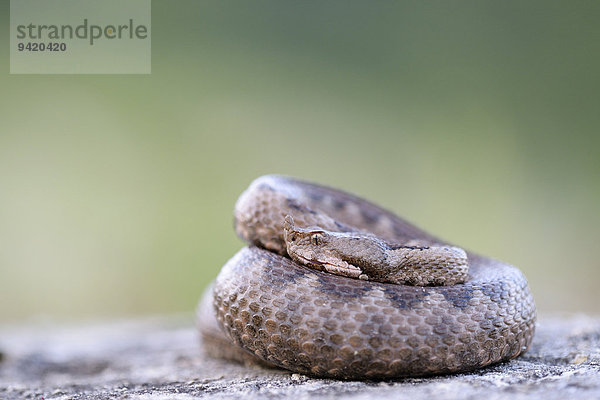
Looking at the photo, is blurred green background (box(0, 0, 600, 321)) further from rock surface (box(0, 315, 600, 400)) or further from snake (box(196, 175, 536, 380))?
snake (box(196, 175, 536, 380))

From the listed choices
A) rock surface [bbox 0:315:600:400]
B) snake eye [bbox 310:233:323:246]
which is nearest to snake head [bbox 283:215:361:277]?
snake eye [bbox 310:233:323:246]

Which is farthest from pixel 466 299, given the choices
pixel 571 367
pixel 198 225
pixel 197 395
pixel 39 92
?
pixel 39 92

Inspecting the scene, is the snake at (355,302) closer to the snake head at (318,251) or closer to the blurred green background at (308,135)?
the snake head at (318,251)

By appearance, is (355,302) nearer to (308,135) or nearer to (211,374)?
(211,374)

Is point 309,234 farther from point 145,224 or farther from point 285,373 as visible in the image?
point 145,224

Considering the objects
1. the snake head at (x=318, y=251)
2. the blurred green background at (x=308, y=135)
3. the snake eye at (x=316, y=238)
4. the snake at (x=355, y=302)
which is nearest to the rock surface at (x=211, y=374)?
the snake at (x=355, y=302)

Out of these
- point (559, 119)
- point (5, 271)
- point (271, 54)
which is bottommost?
point (5, 271)
